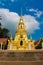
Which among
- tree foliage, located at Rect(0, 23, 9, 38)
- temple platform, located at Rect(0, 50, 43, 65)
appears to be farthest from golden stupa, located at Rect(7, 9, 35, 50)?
temple platform, located at Rect(0, 50, 43, 65)

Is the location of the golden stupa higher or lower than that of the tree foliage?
lower

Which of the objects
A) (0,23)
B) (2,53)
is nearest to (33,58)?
(2,53)

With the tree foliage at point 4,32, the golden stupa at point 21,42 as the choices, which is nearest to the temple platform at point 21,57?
the golden stupa at point 21,42

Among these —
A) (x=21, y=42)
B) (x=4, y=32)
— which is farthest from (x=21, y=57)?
(x=4, y=32)

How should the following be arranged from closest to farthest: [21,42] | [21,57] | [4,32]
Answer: [21,57]
[21,42]
[4,32]

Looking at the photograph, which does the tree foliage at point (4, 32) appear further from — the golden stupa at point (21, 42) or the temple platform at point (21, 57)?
the temple platform at point (21, 57)

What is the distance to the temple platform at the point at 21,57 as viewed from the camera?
1012 cm

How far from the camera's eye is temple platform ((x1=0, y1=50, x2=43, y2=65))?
10117 millimetres

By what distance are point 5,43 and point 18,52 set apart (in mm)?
22498

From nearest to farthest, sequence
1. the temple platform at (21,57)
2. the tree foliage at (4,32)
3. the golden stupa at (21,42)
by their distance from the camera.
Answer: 1. the temple platform at (21,57)
2. the golden stupa at (21,42)
3. the tree foliage at (4,32)

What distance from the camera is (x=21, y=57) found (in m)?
10.7

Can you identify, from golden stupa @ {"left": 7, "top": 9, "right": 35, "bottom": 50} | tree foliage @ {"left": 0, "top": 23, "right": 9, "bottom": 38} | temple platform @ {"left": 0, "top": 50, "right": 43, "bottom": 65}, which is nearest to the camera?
temple platform @ {"left": 0, "top": 50, "right": 43, "bottom": 65}

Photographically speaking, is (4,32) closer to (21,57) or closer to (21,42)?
(21,42)

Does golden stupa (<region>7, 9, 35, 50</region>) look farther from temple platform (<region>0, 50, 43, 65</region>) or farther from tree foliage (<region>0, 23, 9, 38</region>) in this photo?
temple platform (<region>0, 50, 43, 65</region>)
